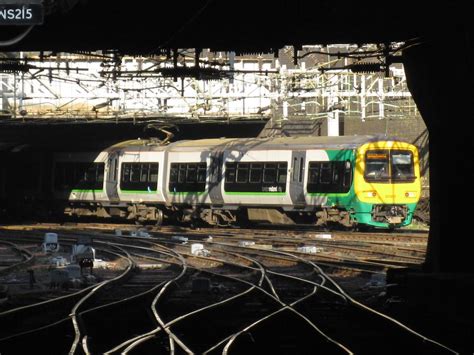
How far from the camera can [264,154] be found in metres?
30.7

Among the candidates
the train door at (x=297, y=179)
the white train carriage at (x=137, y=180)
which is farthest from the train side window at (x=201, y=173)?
the train door at (x=297, y=179)

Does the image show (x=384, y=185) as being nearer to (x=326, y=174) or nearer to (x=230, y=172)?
(x=326, y=174)

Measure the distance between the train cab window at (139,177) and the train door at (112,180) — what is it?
1.00 ft

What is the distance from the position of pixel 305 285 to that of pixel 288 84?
21461 mm

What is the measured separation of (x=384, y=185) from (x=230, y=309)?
17153mm

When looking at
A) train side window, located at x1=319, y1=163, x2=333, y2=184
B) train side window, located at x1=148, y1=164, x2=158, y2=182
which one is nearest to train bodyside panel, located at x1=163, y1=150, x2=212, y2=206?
train side window, located at x1=148, y1=164, x2=158, y2=182

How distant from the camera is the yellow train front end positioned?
28.9 meters

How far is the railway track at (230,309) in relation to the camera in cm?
964

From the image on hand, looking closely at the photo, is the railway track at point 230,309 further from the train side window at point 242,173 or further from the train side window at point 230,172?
the train side window at point 230,172

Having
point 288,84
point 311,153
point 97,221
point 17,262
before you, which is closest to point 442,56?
point 17,262

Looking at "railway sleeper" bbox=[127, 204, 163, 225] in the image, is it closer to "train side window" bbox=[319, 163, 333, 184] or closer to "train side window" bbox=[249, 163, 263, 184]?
"train side window" bbox=[249, 163, 263, 184]

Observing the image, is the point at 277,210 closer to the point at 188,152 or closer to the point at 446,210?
the point at 188,152

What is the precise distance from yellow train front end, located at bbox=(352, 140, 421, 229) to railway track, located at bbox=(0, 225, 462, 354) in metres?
5.38

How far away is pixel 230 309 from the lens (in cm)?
1278
